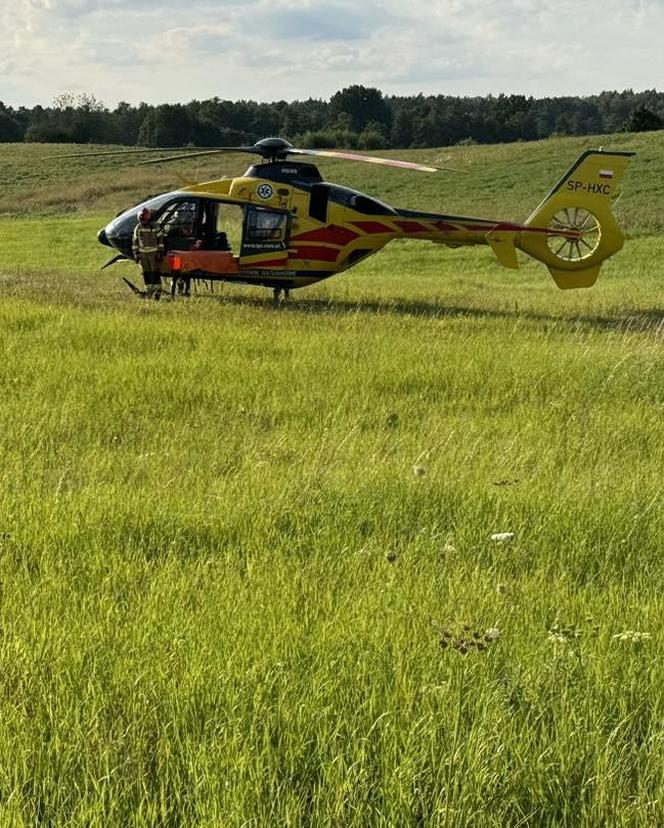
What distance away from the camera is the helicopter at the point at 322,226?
14203 millimetres

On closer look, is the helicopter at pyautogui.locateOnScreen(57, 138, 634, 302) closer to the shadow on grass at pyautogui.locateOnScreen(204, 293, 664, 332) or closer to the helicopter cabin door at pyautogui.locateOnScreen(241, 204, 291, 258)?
the helicopter cabin door at pyautogui.locateOnScreen(241, 204, 291, 258)

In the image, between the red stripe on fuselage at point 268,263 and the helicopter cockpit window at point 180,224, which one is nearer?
the red stripe on fuselage at point 268,263

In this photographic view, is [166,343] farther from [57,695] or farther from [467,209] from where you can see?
[467,209]

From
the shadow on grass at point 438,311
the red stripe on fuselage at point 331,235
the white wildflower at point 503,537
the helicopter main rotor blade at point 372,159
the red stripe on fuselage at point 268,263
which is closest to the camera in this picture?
the white wildflower at point 503,537

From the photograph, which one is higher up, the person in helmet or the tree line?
the tree line

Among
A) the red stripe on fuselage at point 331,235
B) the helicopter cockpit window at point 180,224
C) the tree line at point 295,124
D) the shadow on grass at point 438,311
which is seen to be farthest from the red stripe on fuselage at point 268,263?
the tree line at point 295,124

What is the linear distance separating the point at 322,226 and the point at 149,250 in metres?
2.82

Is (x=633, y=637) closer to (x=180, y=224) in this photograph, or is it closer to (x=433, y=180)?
(x=180, y=224)

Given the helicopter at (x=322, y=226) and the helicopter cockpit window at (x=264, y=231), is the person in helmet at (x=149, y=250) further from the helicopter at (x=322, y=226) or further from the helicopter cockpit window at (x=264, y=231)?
the helicopter cockpit window at (x=264, y=231)

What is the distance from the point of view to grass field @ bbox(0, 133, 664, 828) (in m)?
2.33

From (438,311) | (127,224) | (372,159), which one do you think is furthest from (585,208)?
(127,224)

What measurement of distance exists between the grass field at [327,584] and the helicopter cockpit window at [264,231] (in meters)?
5.07

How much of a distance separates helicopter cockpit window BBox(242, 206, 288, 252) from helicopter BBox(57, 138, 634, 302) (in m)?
0.02

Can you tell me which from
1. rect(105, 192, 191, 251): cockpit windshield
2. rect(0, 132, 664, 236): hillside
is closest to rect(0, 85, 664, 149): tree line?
rect(0, 132, 664, 236): hillside
